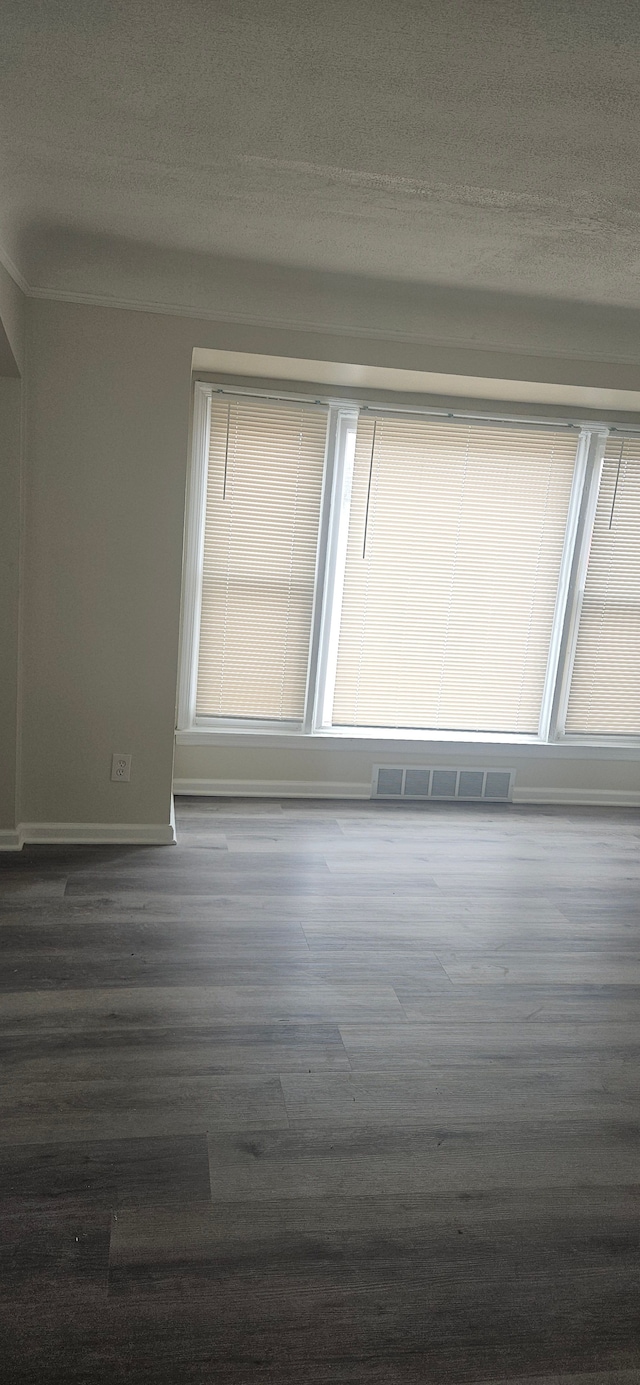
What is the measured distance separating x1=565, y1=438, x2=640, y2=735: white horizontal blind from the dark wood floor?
5.26 feet

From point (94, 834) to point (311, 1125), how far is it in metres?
2.04

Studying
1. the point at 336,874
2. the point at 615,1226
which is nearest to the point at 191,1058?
the point at 615,1226

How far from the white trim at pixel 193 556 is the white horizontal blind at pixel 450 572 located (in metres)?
0.82

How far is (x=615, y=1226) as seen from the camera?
196cm

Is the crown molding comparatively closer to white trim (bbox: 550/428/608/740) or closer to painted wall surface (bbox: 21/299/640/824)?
painted wall surface (bbox: 21/299/640/824)

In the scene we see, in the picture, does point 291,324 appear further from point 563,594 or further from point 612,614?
point 612,614

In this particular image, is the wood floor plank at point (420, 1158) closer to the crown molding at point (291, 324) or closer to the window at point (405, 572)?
the window at point (405, 572)

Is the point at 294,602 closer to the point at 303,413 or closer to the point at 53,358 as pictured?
the point at 303,413

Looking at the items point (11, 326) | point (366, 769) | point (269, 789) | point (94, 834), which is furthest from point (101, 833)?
point (11, 326)

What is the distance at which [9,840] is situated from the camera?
147 inches

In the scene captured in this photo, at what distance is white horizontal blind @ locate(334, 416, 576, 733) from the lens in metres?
4.66

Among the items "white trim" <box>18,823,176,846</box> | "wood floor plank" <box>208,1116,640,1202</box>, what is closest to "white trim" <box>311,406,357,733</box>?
"white trim" <box>18,823,176,846</box>

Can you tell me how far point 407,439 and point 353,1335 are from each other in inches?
157

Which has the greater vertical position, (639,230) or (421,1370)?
(639,230)
